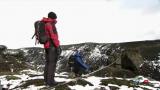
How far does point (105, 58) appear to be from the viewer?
7625cm

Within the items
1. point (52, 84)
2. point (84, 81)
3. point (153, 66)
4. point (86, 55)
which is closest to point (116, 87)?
point (84, 81)

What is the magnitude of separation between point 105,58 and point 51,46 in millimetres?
60204

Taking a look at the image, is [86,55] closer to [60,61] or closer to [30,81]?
[60,61]

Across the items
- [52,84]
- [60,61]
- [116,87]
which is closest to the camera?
[52,84]

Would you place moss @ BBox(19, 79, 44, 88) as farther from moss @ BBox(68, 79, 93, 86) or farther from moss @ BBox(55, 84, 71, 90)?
moss @ BBox(68, 79, 93, 86)

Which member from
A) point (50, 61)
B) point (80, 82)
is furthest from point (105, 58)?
point (50, 61)

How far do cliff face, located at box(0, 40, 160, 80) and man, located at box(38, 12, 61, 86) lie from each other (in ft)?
6.25

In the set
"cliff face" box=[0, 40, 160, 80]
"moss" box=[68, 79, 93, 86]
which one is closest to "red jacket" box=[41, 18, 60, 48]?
"cliff face" box=[0, 40, 160, 80]

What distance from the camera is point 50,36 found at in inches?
632

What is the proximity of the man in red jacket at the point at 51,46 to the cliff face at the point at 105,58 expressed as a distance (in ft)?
6.25

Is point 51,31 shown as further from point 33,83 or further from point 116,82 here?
point 116,82

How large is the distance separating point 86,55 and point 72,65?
67830 mm

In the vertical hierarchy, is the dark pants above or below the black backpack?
below

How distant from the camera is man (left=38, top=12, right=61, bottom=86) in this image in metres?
16.0
